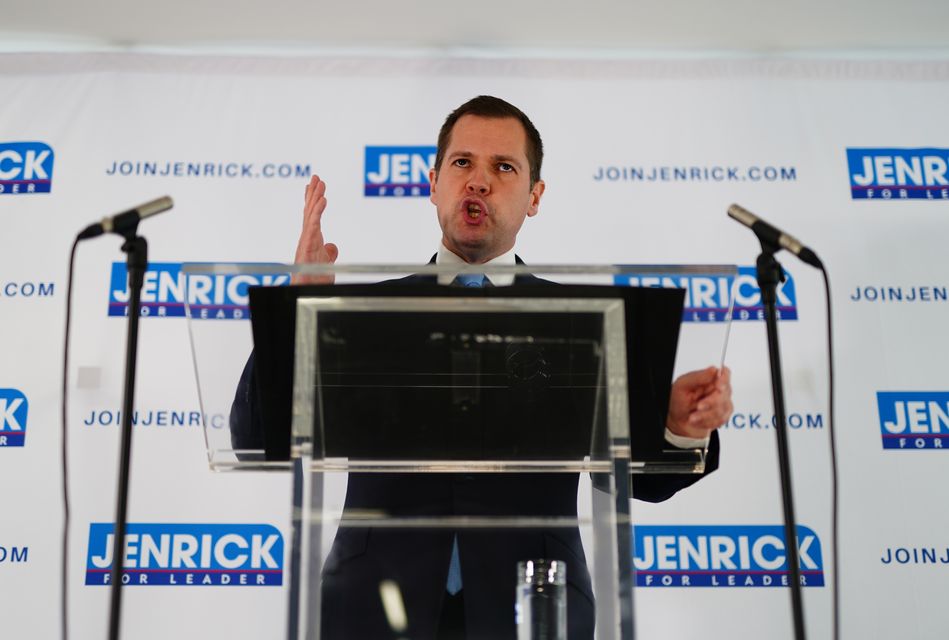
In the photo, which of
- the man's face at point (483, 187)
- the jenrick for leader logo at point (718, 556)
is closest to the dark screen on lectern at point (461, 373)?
the man's face at point (483, 187)

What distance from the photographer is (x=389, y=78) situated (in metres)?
3.81

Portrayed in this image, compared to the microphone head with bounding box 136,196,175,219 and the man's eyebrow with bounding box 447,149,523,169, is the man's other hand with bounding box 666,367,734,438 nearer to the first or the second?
the microphone head with bounding box 136,196,175,219

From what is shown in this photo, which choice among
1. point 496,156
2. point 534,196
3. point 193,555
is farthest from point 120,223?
point 193,555

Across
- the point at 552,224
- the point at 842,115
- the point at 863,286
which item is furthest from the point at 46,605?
the point at 842,115

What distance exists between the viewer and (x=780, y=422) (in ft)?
4.57

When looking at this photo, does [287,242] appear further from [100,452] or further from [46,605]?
[46,605]

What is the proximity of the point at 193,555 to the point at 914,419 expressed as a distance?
2410 millimetres

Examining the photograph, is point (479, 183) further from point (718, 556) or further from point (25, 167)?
point (25, 167)

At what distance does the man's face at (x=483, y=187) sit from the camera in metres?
2.39

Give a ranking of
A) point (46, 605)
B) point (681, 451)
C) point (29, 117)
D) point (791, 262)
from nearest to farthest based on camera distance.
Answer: point (681, 451)
point (46, 605)
point (791, 262)
point (29, 117)

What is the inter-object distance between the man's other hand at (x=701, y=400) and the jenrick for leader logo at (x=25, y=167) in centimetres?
289

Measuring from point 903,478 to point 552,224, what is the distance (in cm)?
145

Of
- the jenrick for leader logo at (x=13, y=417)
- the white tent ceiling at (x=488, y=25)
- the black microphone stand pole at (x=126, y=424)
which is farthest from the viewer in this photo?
the white tent ceiling at (x=488, y=25)

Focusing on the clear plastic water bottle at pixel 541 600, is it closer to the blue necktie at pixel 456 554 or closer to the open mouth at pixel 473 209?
the blue necktie at pixel 456 554
